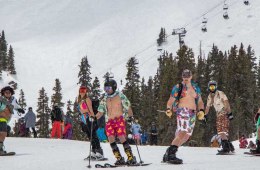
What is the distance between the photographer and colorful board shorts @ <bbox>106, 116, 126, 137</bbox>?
965 cm

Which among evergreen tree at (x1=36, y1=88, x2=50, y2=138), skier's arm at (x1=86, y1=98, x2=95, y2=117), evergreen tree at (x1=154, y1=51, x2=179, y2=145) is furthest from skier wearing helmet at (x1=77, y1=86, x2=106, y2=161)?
evergreen tree at (x1=36, y1=88, x2=50, y2=138)

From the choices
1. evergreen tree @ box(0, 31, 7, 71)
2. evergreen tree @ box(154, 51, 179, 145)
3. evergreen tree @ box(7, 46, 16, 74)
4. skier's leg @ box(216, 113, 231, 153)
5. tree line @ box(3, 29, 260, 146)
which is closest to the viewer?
skier's leg @ box(216, 113, 231, 153)

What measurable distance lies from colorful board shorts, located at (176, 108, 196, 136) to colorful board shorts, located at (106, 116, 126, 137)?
1074mm

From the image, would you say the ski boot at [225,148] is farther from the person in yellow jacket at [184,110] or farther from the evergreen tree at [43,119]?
the evergreen tree at [43,119]

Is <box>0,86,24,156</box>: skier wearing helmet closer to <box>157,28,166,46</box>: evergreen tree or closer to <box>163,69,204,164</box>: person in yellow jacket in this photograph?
<box>163,69,204,164</box>: person in yellow jacket

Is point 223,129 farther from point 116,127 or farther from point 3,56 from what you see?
point 3,56

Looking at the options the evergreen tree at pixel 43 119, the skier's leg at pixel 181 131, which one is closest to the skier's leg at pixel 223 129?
the skier's leg at pixel 181 131

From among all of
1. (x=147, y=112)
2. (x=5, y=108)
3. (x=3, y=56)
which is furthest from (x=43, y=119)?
(x=5, y=108)

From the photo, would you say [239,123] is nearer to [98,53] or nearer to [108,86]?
[108,86]

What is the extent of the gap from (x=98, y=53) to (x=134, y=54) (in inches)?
454

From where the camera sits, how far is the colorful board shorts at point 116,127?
9648 millimetres

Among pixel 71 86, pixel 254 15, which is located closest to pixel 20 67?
pixel 71 86

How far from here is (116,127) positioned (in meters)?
9.70

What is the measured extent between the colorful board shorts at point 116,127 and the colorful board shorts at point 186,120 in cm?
107
